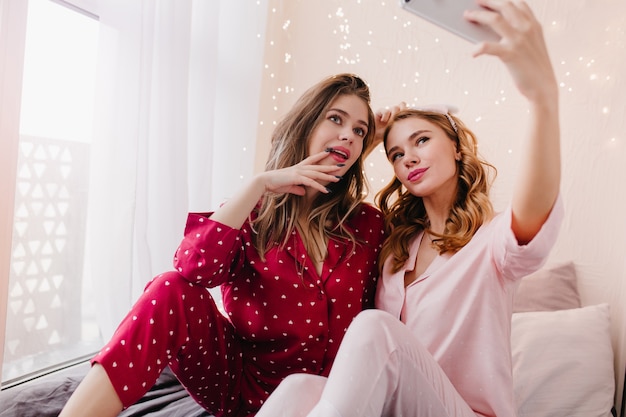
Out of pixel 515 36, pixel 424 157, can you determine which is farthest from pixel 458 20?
pixel 424 157

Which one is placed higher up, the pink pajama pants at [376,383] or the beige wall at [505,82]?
the beige wall at [505,82]

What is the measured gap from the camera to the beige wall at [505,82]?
1.59m

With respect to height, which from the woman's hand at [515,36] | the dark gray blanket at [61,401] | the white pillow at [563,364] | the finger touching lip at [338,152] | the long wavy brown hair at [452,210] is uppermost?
the woman's hand at [515,36]

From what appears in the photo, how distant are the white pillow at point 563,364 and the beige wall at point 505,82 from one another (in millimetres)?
124

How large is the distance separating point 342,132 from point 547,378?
0.79 m

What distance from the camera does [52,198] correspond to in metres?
1.38

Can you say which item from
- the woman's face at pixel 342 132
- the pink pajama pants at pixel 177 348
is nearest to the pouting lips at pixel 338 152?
the woman's face at pixel 342 132

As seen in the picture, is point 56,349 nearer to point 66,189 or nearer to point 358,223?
point 66,189

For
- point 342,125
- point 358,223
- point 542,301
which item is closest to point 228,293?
point 358,223

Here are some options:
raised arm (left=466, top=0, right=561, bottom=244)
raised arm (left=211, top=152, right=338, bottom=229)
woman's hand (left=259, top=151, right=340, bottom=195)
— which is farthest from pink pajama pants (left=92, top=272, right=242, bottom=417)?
raised arm (left=466, top=0, right=561, bottom=244)

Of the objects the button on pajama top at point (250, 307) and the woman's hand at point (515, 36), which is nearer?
the woman's hand at point (515, 36)

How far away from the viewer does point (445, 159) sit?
3.86 feet

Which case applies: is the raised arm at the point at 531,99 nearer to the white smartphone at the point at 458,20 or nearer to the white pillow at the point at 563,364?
the white smartphone at the point at 458,20

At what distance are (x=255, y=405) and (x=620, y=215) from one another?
1.23 meters
